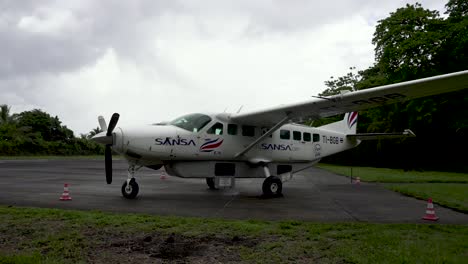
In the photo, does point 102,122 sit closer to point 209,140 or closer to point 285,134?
point 209,140

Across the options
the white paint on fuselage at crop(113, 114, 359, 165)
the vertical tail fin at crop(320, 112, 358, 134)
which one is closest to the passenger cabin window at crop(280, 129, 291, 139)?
the white paint on fuselage at crop(113, 114, 359, 165)

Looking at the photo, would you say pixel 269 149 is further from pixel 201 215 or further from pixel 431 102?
pixel 431 102

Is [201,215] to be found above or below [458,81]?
below

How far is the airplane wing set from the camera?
10.1 meters

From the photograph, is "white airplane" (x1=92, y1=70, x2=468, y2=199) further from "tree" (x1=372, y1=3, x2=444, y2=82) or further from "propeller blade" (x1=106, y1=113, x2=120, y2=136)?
"tree" (x1=372, y1=3, x2=444, y2=82)

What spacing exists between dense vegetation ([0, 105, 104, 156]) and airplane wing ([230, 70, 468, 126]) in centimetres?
4895

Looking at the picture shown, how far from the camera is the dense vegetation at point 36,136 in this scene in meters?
53.4

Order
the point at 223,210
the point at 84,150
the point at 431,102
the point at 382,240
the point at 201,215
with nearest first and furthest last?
the point at 382,240 < the point at 201,215 < the point at 223,210 < the point at 431,102 < the point at 84,150

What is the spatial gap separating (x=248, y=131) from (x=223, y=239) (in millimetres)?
7843

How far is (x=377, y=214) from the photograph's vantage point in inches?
355

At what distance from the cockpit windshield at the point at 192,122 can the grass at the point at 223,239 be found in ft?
16.1

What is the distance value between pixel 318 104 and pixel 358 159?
145 feet

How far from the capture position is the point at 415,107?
32375 millimetres

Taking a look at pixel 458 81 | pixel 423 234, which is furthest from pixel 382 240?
pixel 458 81
